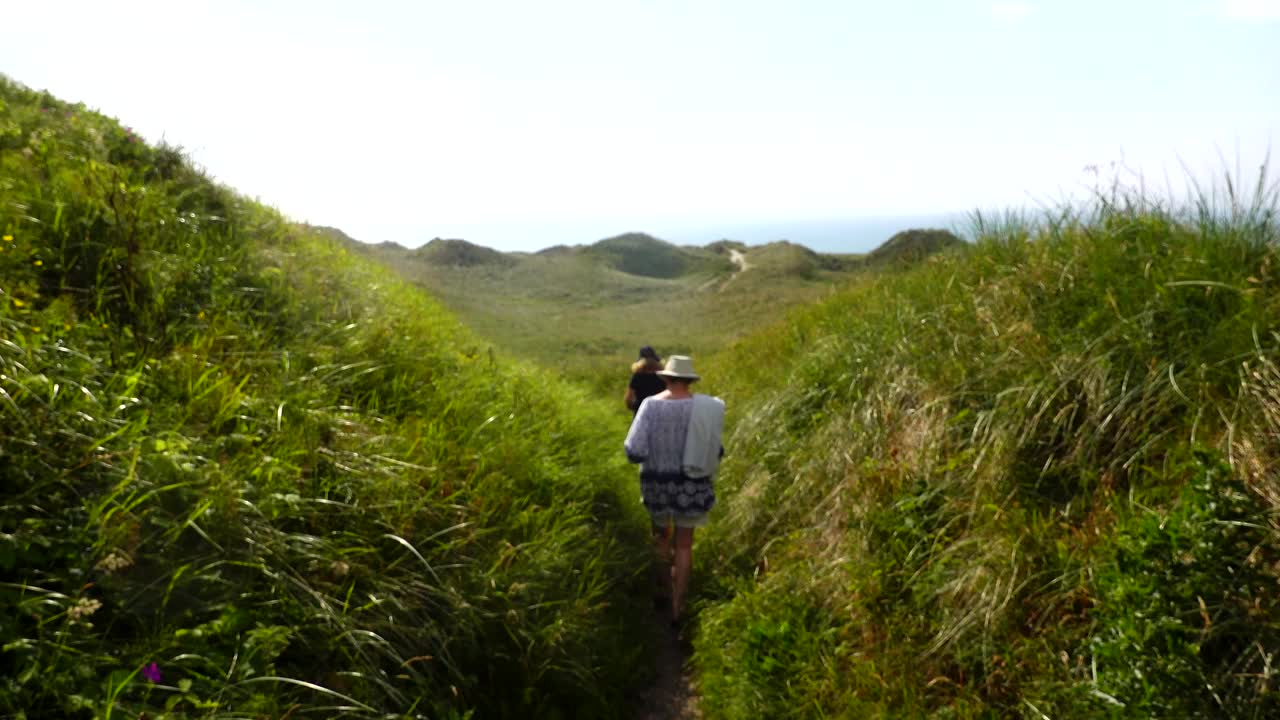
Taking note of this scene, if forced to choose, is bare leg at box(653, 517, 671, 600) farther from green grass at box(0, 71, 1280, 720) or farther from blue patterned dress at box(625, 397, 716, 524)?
blue patterned dress at box(625, 397, 716, 524)

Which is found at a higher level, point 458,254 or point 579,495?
point 458,254

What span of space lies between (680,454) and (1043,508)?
9.34 ft

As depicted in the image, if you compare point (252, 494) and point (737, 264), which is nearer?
point (252, 494)

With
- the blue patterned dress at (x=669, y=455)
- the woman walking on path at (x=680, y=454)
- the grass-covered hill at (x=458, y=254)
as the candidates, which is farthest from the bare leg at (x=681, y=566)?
the grass-covered hill at (x=458, y=254)

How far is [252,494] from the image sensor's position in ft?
13.5

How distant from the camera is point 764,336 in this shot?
12188mm

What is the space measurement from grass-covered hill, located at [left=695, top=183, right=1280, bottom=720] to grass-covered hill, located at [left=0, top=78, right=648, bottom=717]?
144cm

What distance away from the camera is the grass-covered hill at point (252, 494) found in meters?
3.24

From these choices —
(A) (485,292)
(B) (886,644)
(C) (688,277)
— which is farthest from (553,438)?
(C) (688,277)

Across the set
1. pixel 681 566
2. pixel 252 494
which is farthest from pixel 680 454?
pixel 252 494

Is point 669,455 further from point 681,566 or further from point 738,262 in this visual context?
point 738,262

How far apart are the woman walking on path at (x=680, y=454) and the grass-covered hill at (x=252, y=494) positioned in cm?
49

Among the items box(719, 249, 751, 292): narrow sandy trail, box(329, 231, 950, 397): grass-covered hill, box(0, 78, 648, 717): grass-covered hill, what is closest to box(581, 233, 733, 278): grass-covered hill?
box(329, 231, 950, 397): grass-covered hill

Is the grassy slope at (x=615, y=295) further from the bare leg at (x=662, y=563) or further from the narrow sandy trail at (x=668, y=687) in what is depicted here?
the narrow sandy trail at (x=668, y=687)
